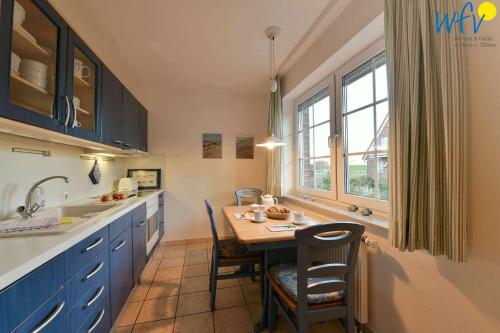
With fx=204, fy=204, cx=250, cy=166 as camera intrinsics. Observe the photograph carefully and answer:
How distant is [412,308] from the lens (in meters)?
1.15

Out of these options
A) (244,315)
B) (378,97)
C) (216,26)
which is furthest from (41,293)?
(378,97)

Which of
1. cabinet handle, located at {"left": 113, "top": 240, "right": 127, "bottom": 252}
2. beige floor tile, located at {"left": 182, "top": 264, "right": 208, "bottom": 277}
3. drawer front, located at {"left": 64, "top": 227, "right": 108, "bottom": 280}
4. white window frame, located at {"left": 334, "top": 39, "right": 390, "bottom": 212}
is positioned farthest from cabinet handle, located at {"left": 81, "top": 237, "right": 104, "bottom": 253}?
white window frame, located at {"left": 334, "top": 39, "right": 390, "bottom": 212}

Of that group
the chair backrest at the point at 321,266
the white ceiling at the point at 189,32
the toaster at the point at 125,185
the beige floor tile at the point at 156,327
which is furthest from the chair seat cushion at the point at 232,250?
the white ceiling at the point at 189,32

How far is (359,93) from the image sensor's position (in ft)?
5.94

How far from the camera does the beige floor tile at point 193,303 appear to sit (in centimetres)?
172

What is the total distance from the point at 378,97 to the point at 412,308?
4.67 feet

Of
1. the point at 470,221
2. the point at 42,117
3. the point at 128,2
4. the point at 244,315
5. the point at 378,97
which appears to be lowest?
the point at 244,315

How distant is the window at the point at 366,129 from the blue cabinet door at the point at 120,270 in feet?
6.44

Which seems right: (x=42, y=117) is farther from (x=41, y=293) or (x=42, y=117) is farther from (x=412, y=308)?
(x=412, y=308)

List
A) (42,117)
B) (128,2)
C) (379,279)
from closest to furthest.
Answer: (42,117)
(379,279)
(128,2)

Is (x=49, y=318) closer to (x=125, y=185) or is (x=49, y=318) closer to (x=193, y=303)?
(x=193, y=303)

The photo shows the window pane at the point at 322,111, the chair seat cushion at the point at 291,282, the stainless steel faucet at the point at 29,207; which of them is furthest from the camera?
the window pane at the point at 322,111

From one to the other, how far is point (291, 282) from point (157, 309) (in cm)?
125

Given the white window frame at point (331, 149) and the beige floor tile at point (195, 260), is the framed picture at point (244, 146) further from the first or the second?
the beige floor tile at point (195, 260)
